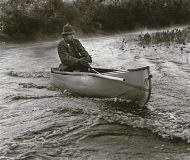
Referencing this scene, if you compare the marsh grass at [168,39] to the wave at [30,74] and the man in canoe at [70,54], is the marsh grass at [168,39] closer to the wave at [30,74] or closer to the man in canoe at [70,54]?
the wave at [30,74]

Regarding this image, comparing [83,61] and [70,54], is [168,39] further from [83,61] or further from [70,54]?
[83,61]

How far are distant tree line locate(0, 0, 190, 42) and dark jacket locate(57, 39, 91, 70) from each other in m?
16.5

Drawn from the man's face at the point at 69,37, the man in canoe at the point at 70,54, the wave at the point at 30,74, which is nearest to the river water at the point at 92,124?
the man in canoe at the point at 70,54

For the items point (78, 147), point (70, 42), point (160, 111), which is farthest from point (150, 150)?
point (70, 42)

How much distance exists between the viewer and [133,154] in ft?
14.3

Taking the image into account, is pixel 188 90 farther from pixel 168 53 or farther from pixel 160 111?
pixel 168 53

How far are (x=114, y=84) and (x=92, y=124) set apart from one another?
1189 mm

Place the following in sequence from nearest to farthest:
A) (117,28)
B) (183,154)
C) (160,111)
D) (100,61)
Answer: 1. (183,154)
2. (160,111)
3. (100,61)
4. (117,28)

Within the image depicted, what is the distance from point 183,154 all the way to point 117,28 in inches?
1046

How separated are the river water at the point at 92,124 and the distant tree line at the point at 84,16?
15487mm

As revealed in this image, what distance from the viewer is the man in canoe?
7.46 meters

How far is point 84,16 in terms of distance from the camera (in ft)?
95.2

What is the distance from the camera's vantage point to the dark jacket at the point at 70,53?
743cm

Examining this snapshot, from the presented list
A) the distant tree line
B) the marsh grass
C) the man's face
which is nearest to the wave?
the man's face
